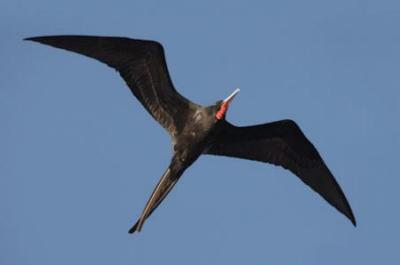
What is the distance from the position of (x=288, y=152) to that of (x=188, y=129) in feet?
4.23

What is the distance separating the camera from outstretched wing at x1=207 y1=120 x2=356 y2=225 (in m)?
11.9

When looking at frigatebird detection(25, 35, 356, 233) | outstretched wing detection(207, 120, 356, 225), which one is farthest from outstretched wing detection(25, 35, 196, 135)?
outstretched wing detection(207, 120, 356, 225)

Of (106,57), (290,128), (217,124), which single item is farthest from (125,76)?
(290,128)

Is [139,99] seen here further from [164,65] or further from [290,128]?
[290,128]

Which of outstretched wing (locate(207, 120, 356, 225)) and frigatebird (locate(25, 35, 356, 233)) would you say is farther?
outstretched wing (locate(207, 120, 356, 225))

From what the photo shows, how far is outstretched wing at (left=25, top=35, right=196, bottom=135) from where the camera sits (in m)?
11.3

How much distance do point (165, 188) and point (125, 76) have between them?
3.76 feet

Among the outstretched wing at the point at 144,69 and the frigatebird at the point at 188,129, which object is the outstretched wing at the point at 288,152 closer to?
the frigatebird at the point at 188,129

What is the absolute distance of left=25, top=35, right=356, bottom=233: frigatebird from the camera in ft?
37.1

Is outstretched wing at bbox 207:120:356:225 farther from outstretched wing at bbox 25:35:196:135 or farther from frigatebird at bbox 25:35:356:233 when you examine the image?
outstretched wing at bbox 25:35:196:135

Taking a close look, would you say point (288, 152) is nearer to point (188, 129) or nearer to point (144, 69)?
point (188, 129)

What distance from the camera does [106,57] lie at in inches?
448

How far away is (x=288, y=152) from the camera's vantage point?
40.0ft

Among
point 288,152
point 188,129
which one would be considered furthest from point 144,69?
point 288,152
